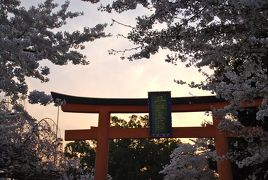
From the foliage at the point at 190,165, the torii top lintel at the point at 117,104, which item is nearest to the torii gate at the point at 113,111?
the torii top lintel at the point at 117,104

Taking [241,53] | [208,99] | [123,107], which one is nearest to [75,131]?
[123,107]

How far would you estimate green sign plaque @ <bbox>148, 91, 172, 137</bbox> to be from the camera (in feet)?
47.9

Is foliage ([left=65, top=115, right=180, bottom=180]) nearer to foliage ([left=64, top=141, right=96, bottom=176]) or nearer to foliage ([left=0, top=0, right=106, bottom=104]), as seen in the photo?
foliage ([left=64, top=141, right=96, bottom=176])

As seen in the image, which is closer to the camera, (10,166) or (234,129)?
(10,166)

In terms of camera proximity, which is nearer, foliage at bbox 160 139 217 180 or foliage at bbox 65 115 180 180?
foliage at bbox 160 139 217 180

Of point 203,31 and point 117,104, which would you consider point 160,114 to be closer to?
point 117,104

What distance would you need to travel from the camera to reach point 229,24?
3926 mm

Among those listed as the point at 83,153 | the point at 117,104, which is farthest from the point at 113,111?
the point at 83,153

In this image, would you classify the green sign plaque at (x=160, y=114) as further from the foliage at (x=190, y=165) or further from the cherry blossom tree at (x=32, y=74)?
the cherry blossom tree at (x=32, y=74)

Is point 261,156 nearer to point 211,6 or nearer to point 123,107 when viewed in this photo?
point 211,6

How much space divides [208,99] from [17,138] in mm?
9737

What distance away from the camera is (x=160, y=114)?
1464 cm

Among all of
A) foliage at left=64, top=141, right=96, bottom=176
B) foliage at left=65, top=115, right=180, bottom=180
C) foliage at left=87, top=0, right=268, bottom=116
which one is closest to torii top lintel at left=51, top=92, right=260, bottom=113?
foliage at left=87, top=0, right=268, bottom=116

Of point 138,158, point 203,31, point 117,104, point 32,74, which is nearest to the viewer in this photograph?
point 203,31
